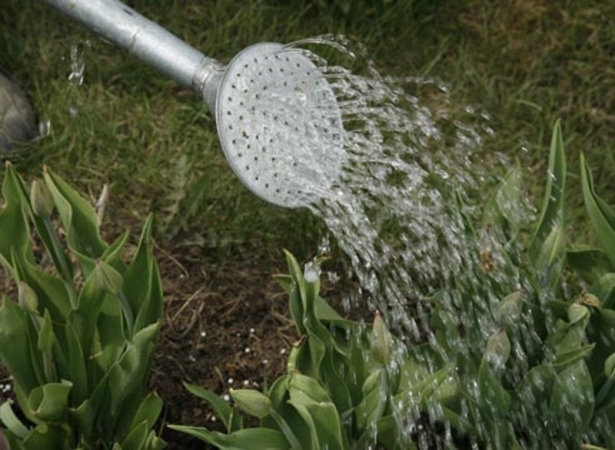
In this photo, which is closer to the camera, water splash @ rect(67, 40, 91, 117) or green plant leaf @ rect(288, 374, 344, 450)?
green plant leaf @ rect(288, 374, 344, 450)

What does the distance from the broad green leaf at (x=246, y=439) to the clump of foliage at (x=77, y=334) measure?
0.11 meters

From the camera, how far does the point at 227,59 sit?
312 cm

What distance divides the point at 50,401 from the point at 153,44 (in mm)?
751

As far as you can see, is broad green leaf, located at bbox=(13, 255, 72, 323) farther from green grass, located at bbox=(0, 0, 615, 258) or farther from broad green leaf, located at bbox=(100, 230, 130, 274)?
green grass, located at bbox=(0, 0, 615, 258)

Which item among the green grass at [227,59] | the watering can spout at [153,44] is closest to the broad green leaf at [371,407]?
the watering can spout at [153,44]

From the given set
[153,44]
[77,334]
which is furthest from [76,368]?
[153,44]

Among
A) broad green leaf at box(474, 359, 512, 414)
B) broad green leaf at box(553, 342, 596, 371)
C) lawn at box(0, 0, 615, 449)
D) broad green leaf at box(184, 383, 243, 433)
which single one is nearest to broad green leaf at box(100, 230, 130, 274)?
broad green leaf at box(184, 383, 243, 433)

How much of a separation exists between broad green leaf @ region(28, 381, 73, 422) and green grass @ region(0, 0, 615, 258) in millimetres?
790

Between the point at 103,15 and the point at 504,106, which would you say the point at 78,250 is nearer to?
the point at 103,15

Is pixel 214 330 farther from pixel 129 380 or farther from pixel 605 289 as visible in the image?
pixel 605 289

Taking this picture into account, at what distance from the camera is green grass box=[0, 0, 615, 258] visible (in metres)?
2.79

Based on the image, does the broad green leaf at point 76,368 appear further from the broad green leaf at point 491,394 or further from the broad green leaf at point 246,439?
the broad green leaf at point 491,394

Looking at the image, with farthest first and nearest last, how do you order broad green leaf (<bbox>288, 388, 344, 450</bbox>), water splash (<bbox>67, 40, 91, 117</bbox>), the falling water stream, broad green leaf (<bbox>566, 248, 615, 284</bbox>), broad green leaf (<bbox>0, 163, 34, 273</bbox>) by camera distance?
water splash (<bbox>67, 40, 91, 117</bbox>), the falling water stream, broad green leaf (<bbox>566, 248, 615, 284</bbox>), broad green leaf (<bbox>0, 163, 34, 273</bbox>), broad green leaf (<bbox>288, 388, 344, 450</bbox>)

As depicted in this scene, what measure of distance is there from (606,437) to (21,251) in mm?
939
